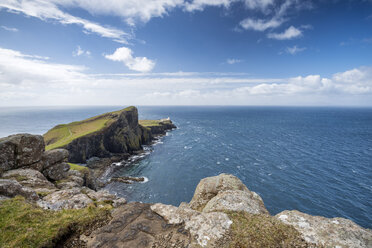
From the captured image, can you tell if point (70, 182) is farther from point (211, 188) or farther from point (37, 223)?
point (211, 188)

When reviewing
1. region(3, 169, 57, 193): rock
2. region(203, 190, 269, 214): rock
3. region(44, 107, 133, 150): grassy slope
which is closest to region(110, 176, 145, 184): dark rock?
region(44, 107, 133, 150): grassy slope

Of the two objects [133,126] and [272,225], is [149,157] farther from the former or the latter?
[272,225]

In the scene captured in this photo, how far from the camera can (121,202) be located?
16.0 metres

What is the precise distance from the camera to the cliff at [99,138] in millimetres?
59659

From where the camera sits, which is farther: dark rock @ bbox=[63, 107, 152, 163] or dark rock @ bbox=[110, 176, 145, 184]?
dark rock @ bbox=[63, 107, 152, 163]

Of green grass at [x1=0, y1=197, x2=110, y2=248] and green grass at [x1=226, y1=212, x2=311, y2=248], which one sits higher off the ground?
green grass at [x1=0, y1=197, x2=110, y2=248]

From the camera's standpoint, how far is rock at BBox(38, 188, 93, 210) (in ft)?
42.9

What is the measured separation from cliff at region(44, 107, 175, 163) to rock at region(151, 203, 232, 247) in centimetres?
6105

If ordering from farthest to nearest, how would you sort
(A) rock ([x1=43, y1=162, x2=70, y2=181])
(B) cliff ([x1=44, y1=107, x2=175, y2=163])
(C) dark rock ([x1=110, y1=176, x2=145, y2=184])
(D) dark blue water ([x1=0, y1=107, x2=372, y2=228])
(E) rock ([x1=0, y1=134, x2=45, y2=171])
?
(B) cliff ([x1=44, y1=107, x2=175, y2=163]), (C) dark rock ([x1=110, y1=176, x2=145, y2=184]), (D) dark blue water ([x1=0, y1=107, x2=372, y2=228]), (A) rock ([x1=43, y1=162, x2=70, y2=181]), (E) rock ([x1=0, y1=134, x2=45, y2=171])

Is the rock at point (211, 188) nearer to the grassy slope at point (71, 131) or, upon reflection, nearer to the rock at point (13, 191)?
the rock at point (13, 191)

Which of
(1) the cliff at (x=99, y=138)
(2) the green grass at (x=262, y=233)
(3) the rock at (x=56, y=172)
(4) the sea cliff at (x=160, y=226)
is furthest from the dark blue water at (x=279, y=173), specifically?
(2) the green grass at (x=262, y=233)

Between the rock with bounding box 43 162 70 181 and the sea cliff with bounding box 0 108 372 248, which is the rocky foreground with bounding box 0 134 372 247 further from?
the rock with bounding box 43 162 70 181

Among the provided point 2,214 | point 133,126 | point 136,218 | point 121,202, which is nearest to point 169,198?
point 121,202

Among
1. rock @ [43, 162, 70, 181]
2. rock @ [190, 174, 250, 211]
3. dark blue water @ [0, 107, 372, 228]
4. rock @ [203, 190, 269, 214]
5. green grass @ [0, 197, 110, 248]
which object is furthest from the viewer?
dark blue water @ [0, 107, 372, 228]
